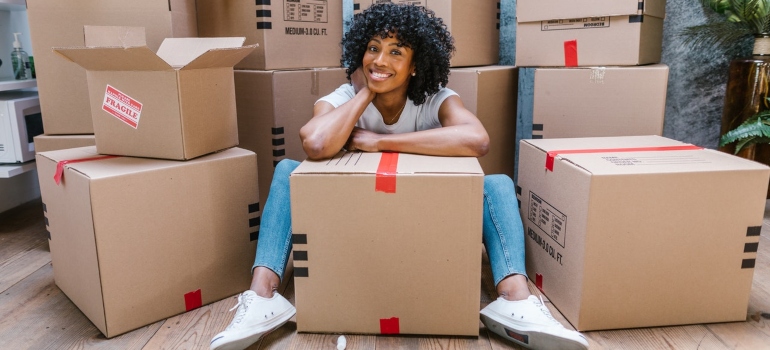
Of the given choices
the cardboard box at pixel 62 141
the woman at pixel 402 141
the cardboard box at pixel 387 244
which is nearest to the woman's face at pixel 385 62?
the woman at pixel 402 141

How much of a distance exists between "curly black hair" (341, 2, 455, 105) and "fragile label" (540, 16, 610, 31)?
19.0 inches

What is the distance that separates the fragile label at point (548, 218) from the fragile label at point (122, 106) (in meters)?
1.08

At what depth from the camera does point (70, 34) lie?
173 centimetres

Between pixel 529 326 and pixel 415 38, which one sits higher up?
pixel 415 38

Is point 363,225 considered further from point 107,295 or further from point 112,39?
point 112,39

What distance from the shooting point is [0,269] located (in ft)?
5.87

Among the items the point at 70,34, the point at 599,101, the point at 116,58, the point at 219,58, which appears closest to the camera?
the point at 116,58

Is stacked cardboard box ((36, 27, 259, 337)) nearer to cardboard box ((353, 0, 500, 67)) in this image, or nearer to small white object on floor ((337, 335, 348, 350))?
small white object on floor ((337, 335, 348, 350))

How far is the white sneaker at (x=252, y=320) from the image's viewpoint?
1.24m

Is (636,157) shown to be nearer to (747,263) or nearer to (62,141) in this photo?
(747,263)

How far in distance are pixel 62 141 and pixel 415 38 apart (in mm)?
1169

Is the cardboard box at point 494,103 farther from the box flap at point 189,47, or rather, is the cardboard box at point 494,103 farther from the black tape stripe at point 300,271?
the black tape stripe at point 300,271

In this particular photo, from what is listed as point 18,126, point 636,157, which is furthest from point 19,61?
point 636,157

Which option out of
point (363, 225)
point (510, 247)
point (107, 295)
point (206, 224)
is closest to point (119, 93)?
point (206, 224)
